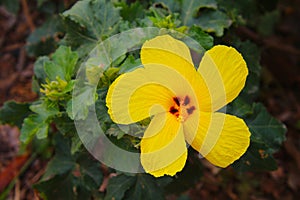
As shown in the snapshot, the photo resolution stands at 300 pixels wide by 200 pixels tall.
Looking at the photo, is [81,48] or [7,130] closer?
[81,48]

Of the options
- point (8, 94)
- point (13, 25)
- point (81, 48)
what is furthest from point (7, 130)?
point (81, 48)

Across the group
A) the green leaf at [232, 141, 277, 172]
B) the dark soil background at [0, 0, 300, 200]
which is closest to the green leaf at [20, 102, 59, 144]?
the green leaf at [232, 141, 277, 172]

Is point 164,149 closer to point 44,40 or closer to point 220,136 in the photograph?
point 220,136

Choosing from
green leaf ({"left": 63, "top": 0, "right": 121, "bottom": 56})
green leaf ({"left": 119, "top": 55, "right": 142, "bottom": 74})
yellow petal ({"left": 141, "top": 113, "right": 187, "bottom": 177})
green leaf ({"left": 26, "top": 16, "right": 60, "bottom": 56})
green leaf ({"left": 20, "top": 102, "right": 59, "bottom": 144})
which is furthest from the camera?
green leaf ({"left": 26, "top": 16, "right": 60, "bottom": 56})

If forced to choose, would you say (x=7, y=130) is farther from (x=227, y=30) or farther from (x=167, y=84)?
(x=167, y=84)

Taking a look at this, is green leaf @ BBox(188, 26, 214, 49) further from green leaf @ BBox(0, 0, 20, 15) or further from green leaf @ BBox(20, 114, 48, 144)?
green leaf @ BBox(0, 0, 20, 15)
